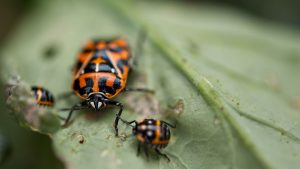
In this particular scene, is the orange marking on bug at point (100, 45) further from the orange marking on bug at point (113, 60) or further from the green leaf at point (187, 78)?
the green leaf at point (187, 78)

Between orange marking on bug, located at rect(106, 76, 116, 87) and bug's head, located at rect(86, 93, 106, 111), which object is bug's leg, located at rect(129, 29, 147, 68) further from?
bug's head, located at rect(86, 93, 106, 111)

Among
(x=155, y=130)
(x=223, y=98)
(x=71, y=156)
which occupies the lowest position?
(x=71, y=156)

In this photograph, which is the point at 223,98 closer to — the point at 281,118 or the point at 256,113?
the point at 256,113

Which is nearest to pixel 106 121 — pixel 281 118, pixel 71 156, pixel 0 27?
pixel 71 156

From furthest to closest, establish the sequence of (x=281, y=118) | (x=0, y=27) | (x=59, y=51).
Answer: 1. (x=0, y=27)
2. (x=59, y=51)
3. (x=281, y=118)

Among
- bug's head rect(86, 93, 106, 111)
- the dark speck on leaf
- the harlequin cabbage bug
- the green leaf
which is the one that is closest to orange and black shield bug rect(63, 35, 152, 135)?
bug's head rect(86, 93, 106, 111)

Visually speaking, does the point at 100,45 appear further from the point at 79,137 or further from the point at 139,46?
the point at 79,137
